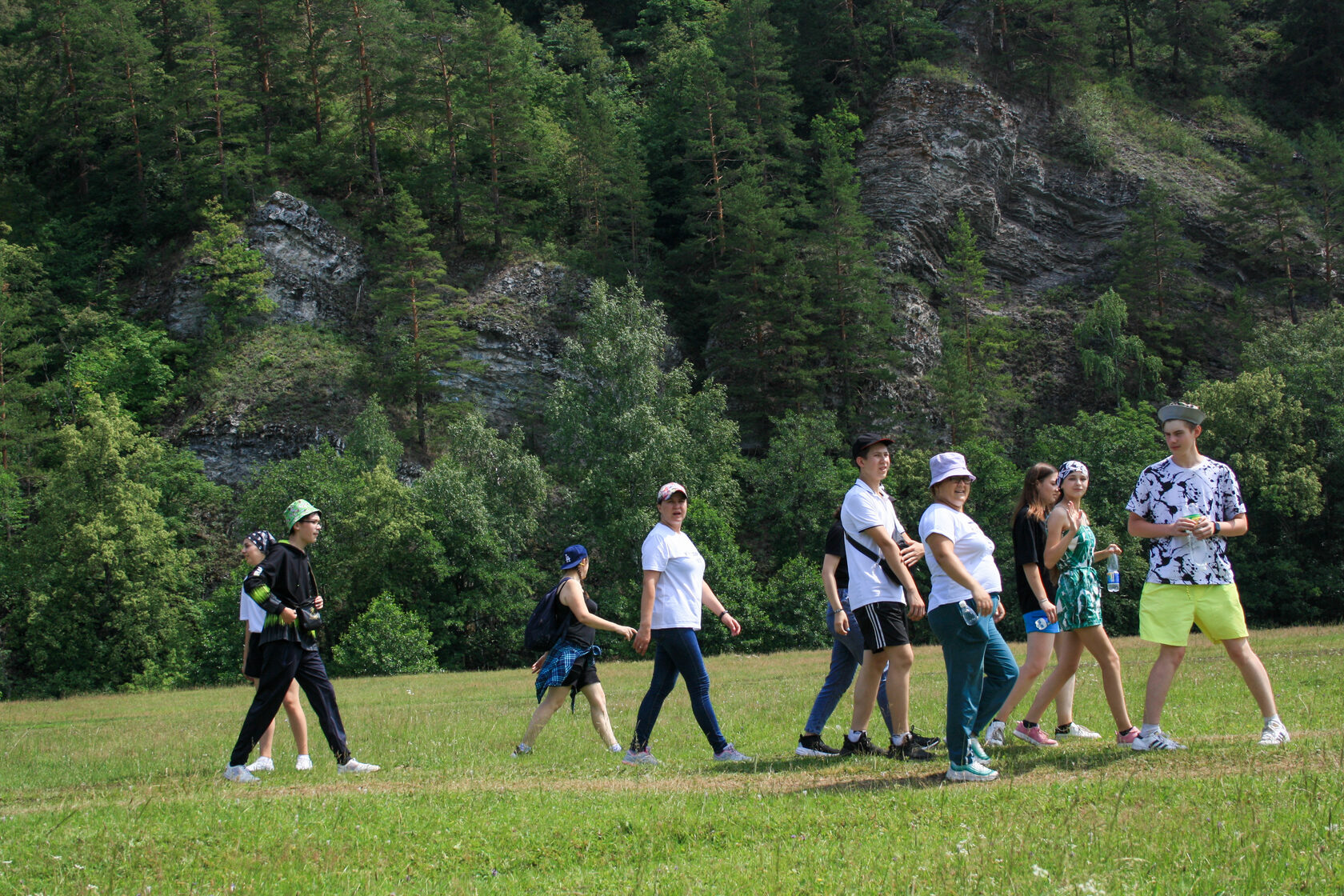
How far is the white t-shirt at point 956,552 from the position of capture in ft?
20.7

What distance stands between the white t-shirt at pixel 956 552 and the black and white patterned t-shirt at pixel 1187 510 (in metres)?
1.38

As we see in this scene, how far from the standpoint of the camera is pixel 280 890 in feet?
15.8

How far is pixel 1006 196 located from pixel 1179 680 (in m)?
51.3

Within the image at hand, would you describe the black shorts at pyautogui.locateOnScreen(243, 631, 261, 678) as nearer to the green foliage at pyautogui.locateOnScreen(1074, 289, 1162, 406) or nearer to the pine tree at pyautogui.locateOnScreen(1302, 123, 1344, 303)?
the green foliage at pyautogui.locateOnScreen(1074, 289, 1162, 406)

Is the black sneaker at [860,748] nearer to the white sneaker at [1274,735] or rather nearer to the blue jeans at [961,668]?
the blue jeans at [961,668]

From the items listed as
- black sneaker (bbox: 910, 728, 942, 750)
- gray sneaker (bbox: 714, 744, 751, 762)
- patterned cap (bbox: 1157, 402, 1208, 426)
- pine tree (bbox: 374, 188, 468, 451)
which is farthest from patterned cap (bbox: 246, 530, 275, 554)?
pine tree (bbox: 374, 188, 468, 451)

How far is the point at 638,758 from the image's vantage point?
27.5 ft

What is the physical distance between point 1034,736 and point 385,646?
3202cm

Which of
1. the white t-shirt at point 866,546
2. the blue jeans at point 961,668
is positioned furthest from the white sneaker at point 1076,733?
the blue jeans at point 961,668

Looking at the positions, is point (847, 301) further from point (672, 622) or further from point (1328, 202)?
point (672, 622)

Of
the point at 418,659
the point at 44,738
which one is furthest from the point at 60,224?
the point at 44,738

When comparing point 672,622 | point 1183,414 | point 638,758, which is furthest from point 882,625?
point 1183,414

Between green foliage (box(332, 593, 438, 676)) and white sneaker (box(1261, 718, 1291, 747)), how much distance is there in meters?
32.4

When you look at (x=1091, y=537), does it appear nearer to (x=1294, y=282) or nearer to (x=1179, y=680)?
(x=1179, y=680)
